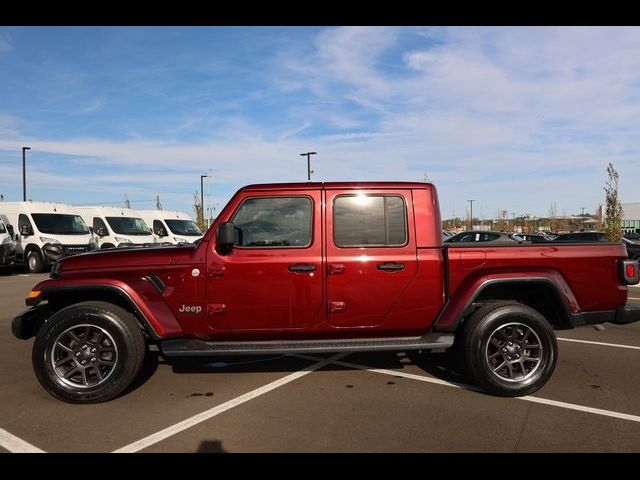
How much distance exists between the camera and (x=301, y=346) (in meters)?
4.21

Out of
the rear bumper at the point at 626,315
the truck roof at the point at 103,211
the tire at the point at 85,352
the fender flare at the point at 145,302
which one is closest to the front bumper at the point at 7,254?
the truck roof at the point at 103,211

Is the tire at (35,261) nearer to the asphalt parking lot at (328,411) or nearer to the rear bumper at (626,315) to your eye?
the asphalt parking lot at (328,411)

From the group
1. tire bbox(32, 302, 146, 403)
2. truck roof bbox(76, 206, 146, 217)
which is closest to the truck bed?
tire bbox(32, 302, 146, 403)

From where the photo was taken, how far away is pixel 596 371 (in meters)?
4.93

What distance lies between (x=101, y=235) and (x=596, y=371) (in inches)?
738

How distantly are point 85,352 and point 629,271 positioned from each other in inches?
199

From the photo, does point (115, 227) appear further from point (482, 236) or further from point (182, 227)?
point (482, 236)

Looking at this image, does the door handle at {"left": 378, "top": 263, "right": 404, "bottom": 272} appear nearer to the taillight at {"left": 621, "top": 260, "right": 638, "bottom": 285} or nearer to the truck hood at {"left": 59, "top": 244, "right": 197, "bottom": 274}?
the truck hood at {"left": 59, "top": 244, "right": 197, "bottom": 274}

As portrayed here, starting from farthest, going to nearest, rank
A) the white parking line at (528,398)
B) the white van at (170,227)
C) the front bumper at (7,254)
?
1. the white van at (170,227)
2. the front bumper at (7,254)
3. the white parking line at (528,398)

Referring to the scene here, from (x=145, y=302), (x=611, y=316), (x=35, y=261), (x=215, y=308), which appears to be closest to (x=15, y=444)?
(x=145, y=302)

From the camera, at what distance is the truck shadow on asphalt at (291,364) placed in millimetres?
4973

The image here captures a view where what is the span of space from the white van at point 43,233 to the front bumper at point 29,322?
12893mm

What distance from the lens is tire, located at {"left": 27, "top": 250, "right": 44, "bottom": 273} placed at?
16.5 metres
